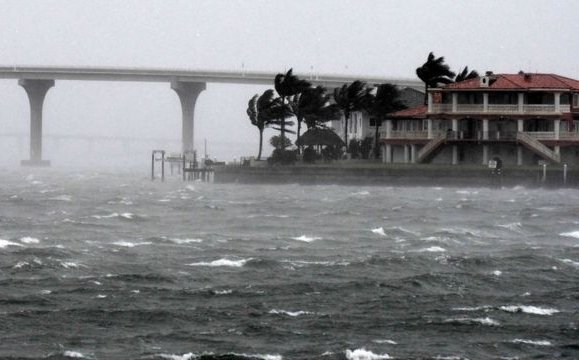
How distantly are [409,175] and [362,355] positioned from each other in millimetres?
108473

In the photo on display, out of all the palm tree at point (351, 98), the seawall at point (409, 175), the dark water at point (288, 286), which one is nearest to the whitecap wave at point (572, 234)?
the dark water at point (288, 286)

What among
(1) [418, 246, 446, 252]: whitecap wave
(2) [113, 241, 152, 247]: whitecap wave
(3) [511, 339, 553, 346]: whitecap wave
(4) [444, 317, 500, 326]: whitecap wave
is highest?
(2) [113, 241, 152, 247]: whitecap wave

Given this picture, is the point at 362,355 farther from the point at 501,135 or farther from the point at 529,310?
the point at 501,135

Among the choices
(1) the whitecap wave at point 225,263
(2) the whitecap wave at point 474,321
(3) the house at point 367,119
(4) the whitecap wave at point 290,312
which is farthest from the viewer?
(3) the house at point 367,119

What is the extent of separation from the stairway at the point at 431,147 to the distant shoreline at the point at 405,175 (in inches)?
187

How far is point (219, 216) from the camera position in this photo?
88375 mm

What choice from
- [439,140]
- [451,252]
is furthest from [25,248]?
[439,140]

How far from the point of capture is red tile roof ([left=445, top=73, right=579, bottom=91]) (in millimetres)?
151000

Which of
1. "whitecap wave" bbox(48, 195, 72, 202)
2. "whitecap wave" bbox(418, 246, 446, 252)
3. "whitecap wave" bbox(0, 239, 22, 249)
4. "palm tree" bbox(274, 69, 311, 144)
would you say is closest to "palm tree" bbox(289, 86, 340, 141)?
"palm tree" bbox(274, 69, 311, 144)

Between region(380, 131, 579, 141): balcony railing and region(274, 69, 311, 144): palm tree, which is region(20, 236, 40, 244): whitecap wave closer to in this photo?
region(380, 131, 579, 141): balcony railing

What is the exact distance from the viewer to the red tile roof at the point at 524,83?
151000mm

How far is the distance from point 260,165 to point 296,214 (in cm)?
7976

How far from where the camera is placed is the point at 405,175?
141750 millimetres

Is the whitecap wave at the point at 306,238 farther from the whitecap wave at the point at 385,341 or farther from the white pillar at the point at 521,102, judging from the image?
the white pillar at the point at 521,102
